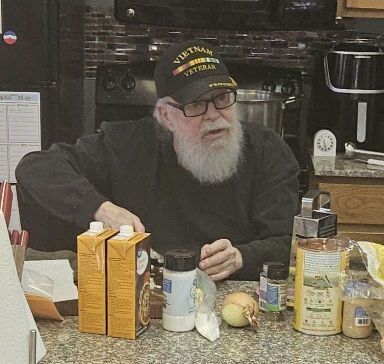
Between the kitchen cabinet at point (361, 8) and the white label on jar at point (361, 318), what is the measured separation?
159cm

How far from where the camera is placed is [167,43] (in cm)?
250

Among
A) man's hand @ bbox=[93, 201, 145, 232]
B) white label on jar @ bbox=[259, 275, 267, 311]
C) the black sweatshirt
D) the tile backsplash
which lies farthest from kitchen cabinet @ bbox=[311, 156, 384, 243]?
white label on jar @ bbox=[259, 275, 267, 311]

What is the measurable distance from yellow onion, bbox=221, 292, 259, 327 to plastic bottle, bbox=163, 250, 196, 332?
68 millimetres

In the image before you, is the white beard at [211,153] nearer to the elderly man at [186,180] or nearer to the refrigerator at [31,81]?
the elderly man at [186,180]

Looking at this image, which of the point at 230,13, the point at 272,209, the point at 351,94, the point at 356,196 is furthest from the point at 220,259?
the point at 351,94

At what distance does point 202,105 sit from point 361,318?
2.48 feet

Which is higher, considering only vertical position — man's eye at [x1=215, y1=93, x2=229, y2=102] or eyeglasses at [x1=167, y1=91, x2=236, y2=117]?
man's eye at [x1=215, y1=93, x2=229, y2=102]

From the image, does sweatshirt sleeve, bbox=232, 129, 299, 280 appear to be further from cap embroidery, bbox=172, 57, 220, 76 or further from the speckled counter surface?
the speckled counter surface

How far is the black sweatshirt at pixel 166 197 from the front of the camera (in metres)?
1.85

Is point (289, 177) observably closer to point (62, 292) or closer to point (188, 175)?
point (188, 175)

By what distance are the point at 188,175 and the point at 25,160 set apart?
1.69 feet

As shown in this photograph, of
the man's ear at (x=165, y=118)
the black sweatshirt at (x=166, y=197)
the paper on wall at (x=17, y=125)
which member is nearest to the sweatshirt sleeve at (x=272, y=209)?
the black sweatshirt at (x=166, y=197)

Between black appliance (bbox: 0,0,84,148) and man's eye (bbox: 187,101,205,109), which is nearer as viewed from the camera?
man's eye (bbox: 187,101,205,109)

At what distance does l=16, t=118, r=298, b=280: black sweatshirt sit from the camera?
1854 mm
